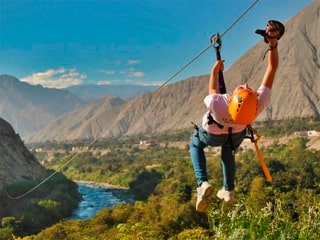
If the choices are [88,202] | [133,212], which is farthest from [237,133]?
[88,202]

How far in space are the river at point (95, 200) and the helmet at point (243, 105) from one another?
5636cm

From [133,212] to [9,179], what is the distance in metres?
42.9

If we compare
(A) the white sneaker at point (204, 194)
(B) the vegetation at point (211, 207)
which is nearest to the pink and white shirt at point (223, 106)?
(A) the white sneaker at point (204, 194)

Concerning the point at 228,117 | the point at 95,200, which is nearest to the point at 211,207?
the point at 228,117

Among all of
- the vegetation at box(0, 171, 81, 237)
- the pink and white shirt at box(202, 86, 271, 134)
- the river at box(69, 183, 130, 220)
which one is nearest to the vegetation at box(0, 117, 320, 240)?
the vegetation at box(0, 171, 81, 237)

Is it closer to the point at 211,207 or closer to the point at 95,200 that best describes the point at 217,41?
the point at 211,207

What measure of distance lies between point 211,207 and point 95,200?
68.3m

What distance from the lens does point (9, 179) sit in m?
74.2

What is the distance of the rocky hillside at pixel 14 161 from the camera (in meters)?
76.4

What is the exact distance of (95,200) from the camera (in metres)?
74.8

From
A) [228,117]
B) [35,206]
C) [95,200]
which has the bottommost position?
[95,200]

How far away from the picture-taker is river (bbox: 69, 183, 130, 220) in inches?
2492

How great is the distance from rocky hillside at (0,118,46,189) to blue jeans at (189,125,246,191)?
7019 centimetres

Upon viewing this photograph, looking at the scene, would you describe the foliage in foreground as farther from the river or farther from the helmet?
the river
